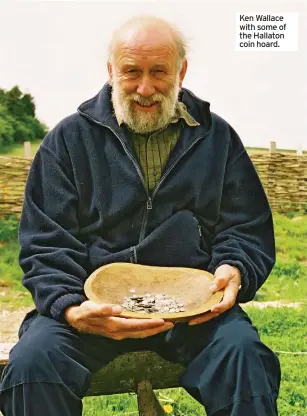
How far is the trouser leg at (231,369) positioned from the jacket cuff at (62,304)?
0.30m

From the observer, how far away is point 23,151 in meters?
2.96

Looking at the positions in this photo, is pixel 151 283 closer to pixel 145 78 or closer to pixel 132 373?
pixel 132 373

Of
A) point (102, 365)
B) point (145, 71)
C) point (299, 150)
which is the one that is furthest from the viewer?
point (299, 150)

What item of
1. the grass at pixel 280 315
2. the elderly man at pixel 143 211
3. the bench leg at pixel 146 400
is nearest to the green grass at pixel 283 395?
the grass at pixel 280 315

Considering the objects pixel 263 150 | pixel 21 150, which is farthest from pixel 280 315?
pixel 21 150

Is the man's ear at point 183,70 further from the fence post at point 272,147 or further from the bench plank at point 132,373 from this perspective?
the bench plank at point 132,373

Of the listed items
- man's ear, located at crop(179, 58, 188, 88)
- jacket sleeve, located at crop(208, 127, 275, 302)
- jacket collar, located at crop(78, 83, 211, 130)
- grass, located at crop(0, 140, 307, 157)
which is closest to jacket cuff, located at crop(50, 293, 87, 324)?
jacket sleeve, located at crop(208, 127, 275, 302)

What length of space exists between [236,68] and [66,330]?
1.25 metres

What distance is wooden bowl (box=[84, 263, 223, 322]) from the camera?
2051 millimetres

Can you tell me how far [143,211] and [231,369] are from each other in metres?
0.61

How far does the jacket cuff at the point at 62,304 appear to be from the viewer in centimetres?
197

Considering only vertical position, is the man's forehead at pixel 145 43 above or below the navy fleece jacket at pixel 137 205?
above

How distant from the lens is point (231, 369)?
1854 mm

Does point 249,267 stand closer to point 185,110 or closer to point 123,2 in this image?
point 185,110
